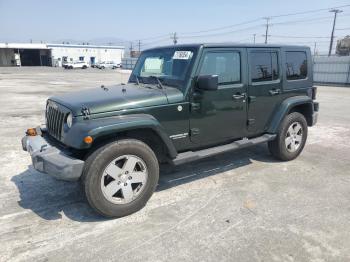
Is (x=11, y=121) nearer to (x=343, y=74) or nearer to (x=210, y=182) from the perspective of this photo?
(x=210, y=182)

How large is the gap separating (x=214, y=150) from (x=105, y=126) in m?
1.78

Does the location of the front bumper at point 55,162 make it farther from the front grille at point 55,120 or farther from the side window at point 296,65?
the side window at point 296,65

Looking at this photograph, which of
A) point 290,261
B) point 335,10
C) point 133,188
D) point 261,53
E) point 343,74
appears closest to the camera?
point 290,261

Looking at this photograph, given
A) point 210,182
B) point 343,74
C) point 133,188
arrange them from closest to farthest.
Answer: point 133,188 < point 210,182 < point 343,74

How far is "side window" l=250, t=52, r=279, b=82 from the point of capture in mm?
4855

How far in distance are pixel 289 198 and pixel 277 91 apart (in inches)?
74.6

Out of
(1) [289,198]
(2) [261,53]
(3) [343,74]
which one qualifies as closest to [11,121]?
(2) [261,53]

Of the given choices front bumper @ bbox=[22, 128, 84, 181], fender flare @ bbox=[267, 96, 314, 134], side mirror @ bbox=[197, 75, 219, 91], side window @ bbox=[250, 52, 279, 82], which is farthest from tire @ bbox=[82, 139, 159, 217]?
fender flare @ bbox=[267, 96, 314, 134]

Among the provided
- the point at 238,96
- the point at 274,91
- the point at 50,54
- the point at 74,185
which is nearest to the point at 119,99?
the point at 74,185

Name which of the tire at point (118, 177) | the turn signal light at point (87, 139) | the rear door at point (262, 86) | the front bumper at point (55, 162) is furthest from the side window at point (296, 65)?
the front bumper at point (55, 162)

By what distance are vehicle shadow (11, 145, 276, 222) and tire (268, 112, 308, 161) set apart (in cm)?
30

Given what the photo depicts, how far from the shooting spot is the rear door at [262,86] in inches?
191

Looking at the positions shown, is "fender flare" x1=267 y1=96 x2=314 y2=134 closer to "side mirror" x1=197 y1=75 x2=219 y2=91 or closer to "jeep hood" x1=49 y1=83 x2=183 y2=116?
"side mirror" x1=197 y1=75 x2=219 y2=91

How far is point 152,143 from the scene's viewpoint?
4.11 metres
